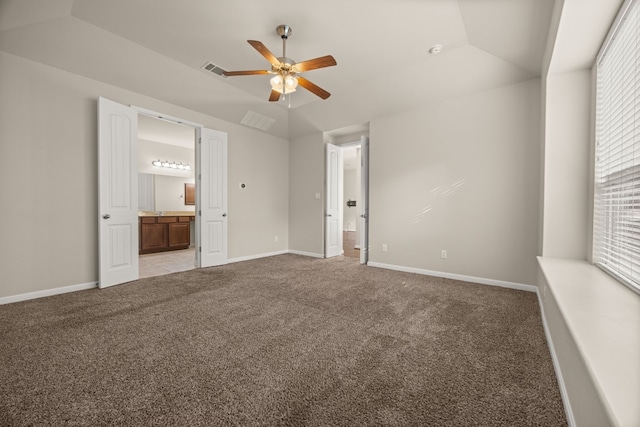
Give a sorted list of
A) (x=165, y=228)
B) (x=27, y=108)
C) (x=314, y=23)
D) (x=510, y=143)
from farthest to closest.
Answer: (x=165, y=228), (x=510, y=143), (x=27, y=108), (x=314, y=23)

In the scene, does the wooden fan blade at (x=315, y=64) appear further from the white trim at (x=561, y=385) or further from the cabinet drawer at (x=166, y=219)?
the cabinet drawer at (x=166, y=219)

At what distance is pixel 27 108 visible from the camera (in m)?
3.05

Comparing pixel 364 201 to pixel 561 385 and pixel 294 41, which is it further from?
pixel 561 385

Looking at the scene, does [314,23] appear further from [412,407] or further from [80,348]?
[80,348]

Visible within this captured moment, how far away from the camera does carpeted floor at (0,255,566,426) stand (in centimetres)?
139

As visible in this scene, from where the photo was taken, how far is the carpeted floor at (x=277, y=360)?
1394 millimetres

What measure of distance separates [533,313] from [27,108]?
5.99 metres

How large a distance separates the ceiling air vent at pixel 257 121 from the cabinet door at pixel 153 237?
343cm

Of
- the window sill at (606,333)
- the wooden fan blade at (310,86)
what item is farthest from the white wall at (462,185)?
the wooden fan blade at (310,86)

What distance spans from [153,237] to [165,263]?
5.12 feet

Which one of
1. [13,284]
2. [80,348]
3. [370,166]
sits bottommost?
[80,348]

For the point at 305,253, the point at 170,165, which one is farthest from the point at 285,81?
the point at 170,165

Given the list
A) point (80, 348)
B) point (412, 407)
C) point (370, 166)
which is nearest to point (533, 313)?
point (412, 407)

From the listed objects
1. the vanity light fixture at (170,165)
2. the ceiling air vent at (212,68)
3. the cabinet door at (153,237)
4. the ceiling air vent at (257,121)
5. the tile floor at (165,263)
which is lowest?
the tile floor at (165,263)
